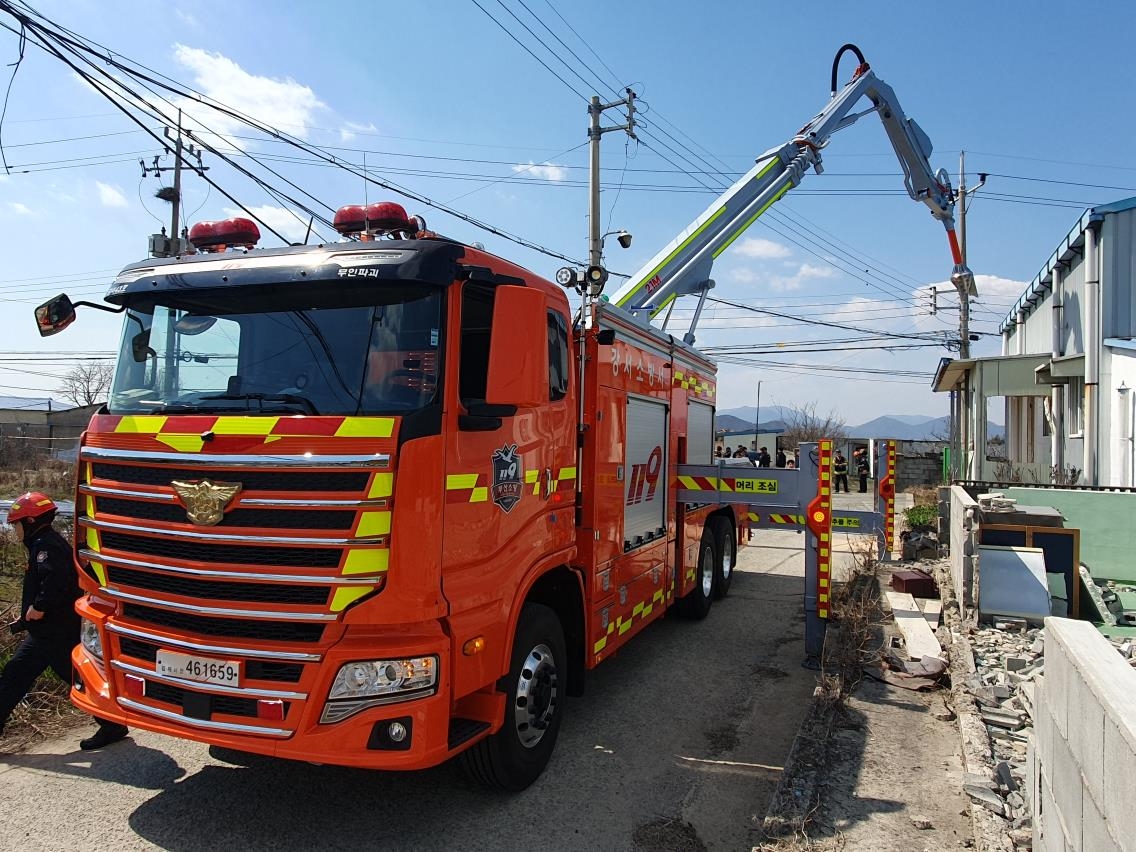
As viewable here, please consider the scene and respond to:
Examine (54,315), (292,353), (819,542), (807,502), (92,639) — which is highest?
(54,315)

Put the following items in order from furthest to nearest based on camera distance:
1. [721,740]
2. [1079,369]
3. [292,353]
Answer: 1. [1079,369]
2. [721,740]
3. [292,353]

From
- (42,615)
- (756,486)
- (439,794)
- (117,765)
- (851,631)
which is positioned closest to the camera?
(439,794)

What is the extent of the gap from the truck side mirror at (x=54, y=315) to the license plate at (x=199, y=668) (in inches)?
79.9

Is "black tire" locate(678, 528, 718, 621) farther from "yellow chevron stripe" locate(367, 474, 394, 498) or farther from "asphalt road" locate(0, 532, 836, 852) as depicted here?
"yellow chevron stripe" locate(367, 474, 394, 498)

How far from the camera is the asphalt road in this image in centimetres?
372

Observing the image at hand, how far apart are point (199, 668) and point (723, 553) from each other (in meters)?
6.77

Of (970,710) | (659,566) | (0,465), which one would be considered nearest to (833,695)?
(970,710)

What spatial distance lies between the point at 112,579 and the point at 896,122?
44.3 feet

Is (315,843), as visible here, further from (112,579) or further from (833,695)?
(833,695)

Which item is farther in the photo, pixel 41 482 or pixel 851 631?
pixel 41 482

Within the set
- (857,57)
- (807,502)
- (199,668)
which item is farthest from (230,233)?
(857,57)

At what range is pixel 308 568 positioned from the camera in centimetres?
325

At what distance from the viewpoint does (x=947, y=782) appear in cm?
392

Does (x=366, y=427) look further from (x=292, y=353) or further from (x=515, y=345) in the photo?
(x=515, y=345)
